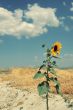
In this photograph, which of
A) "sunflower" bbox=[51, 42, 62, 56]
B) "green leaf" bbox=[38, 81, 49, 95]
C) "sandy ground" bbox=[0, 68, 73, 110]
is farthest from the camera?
"sandy ground" bbox=[0, 68, 73, 110]

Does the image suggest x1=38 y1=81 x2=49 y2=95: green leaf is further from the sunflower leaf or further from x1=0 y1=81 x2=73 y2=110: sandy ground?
x1=0 y1=81 x2=73 y2=110: sandy ground

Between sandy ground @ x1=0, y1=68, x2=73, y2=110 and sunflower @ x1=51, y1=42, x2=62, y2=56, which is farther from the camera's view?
sandy ground @ x1=0, y1=68, x2=73, y2=110

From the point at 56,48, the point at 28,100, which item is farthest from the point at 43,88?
the point at 28,100

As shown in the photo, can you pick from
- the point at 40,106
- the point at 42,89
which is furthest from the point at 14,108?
the point at 42,89

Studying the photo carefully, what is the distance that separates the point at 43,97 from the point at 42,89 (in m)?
8.75

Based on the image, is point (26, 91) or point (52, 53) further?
point (26, 91)

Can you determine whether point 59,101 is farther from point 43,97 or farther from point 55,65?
point 55,65

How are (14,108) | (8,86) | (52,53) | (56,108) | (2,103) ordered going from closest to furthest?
(52,53) → (56,108) → (14,108) → (2,103) → (8,86)

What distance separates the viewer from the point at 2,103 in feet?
69.1

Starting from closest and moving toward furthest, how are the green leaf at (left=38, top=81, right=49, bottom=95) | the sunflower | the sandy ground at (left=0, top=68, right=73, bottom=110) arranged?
the sunflower, the green leaf at (left=38, top=81, right=49, bottom=95), the sandy ground at (left=0, top=68, right=73, bottom=110)

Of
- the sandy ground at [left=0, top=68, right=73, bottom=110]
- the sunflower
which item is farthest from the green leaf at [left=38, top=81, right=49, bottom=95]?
the sandy ground at [left=0, top=68, right=73, bottom=110]

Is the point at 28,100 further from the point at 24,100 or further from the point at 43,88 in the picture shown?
the point at 43,88

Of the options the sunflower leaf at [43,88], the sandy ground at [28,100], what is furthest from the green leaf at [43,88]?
the sandy ground at [28,100]

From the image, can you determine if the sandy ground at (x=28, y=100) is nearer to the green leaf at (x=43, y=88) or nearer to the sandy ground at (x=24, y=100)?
the sandy ground at (x=24, y=100)
